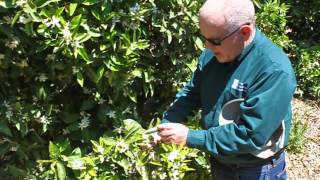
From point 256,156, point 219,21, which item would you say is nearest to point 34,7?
point 219,21

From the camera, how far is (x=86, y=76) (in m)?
3.33

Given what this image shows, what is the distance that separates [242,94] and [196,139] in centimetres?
29

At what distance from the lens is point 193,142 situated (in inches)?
101

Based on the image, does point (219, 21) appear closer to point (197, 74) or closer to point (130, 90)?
point (197, 74)

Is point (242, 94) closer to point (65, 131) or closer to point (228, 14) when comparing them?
point (228, 14)

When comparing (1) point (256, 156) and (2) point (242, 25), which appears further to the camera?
(1) point (256, 156)

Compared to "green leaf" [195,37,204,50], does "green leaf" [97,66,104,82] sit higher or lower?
lower

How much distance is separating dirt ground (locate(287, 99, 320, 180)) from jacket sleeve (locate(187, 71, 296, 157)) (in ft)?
7.04

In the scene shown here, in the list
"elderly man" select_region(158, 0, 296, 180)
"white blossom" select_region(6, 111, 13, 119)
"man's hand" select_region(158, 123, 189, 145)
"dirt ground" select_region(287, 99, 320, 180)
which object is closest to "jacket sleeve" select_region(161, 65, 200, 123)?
"elderly man" select_region(158, 0, 296, 180)

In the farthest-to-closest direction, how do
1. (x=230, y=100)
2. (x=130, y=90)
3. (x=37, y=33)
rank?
(x=130, y=90) < (x=37, y=33) < (x=230, y=100)

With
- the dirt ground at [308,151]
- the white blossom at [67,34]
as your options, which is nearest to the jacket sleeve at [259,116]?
the white blossom at [67,34]

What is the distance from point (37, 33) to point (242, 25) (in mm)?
1220

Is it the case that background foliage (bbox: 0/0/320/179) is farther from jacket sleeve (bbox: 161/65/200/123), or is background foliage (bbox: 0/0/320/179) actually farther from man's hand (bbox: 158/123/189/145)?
man's hand (bbox: 158/123/189/145)

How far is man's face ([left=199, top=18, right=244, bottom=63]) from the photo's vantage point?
2359 millimetres
